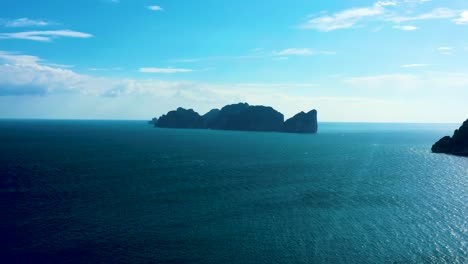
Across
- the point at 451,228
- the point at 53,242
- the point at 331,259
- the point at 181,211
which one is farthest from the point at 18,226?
the point at 451,228

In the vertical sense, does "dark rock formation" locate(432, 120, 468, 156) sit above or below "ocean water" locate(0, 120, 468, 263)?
above

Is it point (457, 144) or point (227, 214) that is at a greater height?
point (457, 144)

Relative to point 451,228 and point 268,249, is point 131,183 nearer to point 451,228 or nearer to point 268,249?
point 268,249

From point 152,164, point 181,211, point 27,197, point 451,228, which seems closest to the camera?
point 451,228

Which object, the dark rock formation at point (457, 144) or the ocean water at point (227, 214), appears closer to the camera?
the ocean water at point (227, 214)

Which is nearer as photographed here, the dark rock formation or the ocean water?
the ocean water

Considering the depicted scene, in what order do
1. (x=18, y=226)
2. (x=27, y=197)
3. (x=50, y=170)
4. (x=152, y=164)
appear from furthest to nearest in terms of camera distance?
(x=152, y=164)
(x=50, y=170)
(x=27, y=197)
(x=18, y=226)

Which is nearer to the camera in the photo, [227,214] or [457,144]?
[227,214]

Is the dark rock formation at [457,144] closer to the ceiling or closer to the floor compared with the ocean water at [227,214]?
closer to the ceiling
